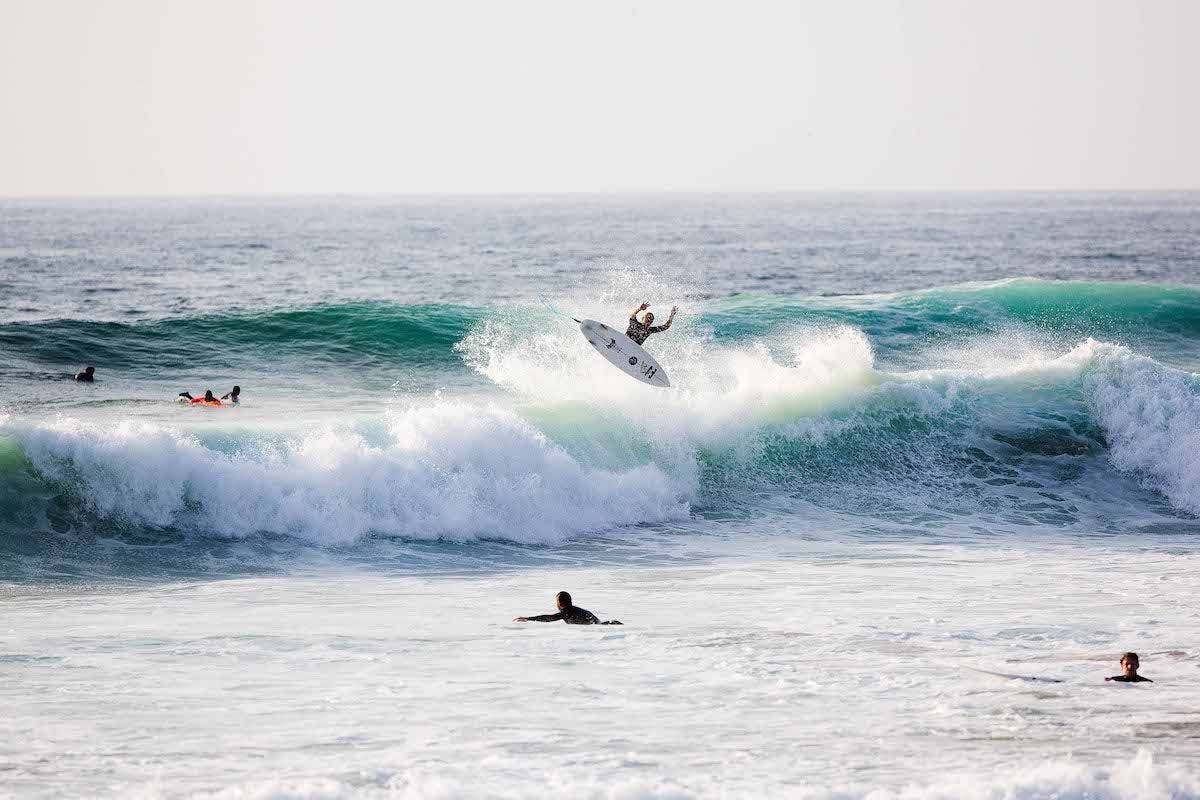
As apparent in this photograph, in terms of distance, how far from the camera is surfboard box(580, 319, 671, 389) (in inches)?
838

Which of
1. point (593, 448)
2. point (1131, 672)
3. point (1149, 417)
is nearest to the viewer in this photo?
point (1131, 672)

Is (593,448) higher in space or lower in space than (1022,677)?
higher

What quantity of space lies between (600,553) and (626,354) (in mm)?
4878

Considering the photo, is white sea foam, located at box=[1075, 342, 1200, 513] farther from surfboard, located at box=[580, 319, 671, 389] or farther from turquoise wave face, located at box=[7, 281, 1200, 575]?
surfboard, located at box=[580, 319, 671, 389]

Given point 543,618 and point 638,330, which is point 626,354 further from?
point 543,618

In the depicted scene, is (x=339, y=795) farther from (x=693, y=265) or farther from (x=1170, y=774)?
(x=693, y=265)

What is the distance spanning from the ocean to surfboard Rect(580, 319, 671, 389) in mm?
606

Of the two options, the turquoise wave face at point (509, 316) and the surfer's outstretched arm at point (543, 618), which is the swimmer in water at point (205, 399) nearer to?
the turquoise wave face at point (509, 316)

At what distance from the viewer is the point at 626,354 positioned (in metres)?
21.5

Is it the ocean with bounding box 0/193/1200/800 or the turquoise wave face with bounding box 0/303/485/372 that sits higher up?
the turquoise wave face with bounding box 0/303/485/372

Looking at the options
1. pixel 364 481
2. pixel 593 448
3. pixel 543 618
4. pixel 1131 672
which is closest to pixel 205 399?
pixel 364 481

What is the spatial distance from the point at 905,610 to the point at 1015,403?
11406 mm

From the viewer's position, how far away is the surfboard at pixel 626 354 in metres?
21.3

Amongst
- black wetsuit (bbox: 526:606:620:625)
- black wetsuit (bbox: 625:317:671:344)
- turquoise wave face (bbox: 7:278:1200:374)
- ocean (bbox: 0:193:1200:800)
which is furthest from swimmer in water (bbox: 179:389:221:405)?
black wetsuit (bbox: 526:606:620:625)
